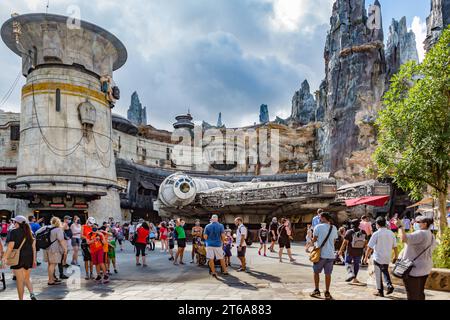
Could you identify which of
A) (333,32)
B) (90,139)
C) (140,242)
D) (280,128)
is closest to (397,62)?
(333,32)

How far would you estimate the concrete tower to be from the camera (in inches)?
964

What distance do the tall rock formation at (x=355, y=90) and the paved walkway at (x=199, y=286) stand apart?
34349mm

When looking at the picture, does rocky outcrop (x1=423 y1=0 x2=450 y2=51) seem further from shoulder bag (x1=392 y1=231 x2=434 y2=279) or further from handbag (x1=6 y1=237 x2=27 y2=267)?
handbag (x1=6 y1=237 x2=27 y2=267)

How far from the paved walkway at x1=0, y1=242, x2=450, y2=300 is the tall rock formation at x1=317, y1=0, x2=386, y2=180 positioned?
34.3 metres

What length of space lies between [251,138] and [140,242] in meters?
54.3

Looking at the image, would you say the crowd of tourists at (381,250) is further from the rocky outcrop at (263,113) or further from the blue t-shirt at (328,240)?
the rocky outcrop at (263,113)

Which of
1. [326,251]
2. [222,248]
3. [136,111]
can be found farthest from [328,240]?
[136,111]

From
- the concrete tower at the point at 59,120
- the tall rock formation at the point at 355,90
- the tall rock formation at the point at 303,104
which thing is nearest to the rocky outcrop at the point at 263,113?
the tall rock formation at the point at 303,104

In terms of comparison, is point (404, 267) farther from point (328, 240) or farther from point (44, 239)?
point (44, 239)

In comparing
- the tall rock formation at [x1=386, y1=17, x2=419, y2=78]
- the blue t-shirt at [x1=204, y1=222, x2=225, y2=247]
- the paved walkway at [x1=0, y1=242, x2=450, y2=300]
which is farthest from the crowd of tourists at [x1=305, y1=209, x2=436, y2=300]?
the tall rock formation at [x1=386, y1=17, x2=419, y2=78]

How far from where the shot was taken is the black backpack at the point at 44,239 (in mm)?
8734

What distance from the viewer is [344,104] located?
1893 inches

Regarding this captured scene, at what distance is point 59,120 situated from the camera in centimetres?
2517
